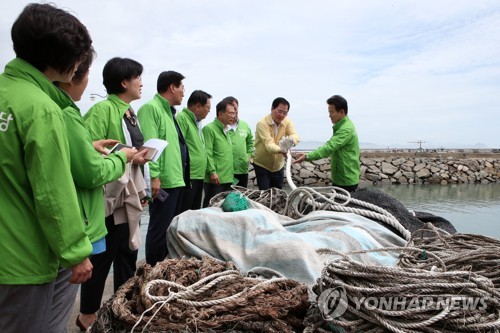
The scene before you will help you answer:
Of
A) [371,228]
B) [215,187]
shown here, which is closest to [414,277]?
[371,228]

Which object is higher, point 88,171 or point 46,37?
point 46,37

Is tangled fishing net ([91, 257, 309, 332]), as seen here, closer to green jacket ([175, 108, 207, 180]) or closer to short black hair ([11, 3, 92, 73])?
short black hair ([11, 3, 92, 73])

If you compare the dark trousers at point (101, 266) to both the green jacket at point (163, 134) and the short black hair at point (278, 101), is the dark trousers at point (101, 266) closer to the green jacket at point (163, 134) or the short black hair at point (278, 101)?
the green jacket at point (163, 134)

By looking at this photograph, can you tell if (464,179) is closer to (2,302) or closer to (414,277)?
(414,277)

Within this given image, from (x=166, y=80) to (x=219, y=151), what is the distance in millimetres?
1670

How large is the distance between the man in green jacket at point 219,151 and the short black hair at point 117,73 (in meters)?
2.31

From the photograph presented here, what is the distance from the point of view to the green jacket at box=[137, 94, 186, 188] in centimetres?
320

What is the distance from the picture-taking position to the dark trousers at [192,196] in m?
4.22

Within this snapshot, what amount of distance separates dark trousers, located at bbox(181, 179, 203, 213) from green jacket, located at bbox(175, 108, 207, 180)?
0.08m

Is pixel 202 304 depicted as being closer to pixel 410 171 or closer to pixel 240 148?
pixel 240 148

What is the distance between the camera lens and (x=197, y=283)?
1.75 m

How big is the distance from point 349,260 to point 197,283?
2.25 ft

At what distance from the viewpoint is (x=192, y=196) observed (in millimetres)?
4367

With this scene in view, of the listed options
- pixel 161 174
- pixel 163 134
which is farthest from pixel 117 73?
pixel 161 174
